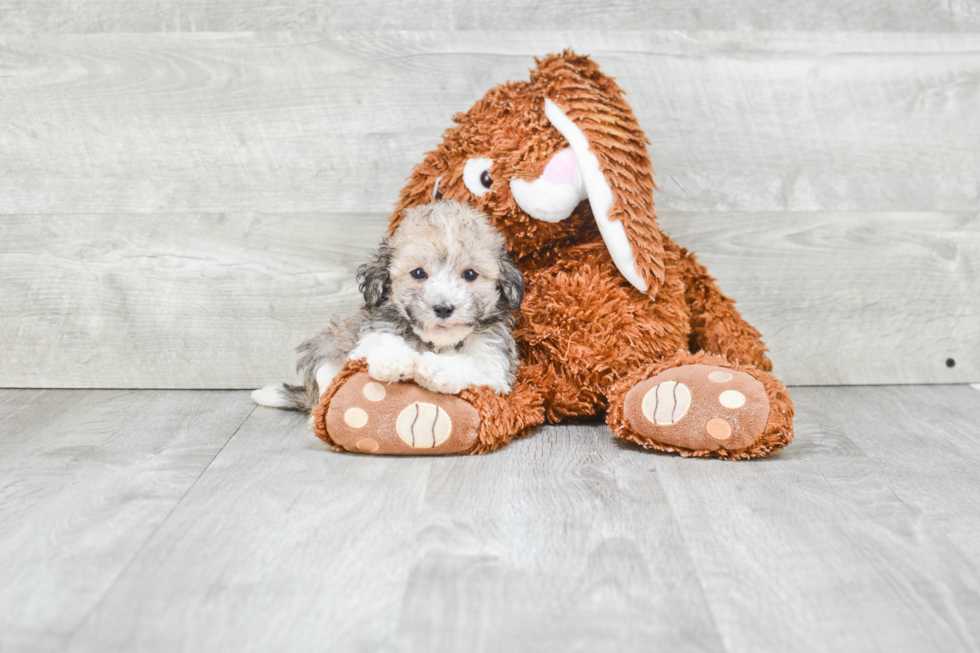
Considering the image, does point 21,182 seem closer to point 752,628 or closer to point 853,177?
point 752,628

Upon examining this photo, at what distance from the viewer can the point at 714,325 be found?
181cm

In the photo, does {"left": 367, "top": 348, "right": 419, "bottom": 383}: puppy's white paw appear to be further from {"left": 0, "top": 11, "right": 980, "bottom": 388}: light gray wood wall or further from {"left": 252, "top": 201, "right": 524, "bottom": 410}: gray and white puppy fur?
{"left": 0, "top": 11, "right": 980, "bottom": 388}: light gray wood wall

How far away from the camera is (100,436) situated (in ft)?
5.45

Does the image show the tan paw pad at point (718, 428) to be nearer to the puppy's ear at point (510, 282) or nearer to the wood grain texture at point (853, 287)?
the puppy's ear at point (510, 282)

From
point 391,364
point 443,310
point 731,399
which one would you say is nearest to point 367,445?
point 391,364

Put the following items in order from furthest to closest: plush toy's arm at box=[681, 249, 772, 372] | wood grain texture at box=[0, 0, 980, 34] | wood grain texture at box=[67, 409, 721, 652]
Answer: wood grain texture at box=[0, 0, 980, 34] → plush toy's arm at box=[681, 249, 772, 372] → wood grain texture at box=[67, 409, 721, 652]

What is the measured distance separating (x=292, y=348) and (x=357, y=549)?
1.03 m

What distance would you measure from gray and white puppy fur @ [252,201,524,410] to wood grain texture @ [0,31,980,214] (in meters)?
0.51

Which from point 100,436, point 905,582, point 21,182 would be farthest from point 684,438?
point 21,182

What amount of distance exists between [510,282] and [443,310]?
0.56 feet

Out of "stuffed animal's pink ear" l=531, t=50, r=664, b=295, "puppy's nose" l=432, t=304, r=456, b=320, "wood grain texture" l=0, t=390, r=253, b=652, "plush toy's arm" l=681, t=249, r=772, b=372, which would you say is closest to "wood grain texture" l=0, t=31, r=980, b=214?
"plush toy's arm" l=681, t=249, r=772, b=372

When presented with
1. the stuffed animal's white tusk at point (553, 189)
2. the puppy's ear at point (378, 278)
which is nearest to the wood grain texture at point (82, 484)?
the puppy's ear at point (378, 278)

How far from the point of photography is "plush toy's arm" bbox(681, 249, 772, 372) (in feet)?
5.89

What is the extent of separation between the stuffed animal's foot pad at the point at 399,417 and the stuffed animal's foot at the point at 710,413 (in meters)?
0.32
